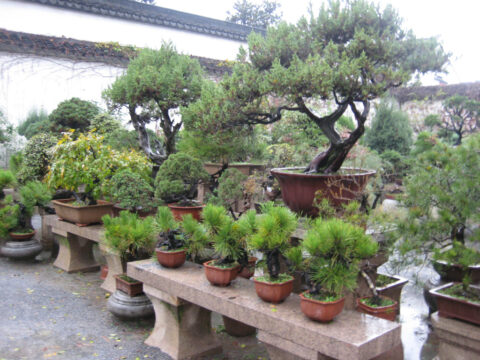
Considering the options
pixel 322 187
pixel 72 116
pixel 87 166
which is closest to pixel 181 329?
pixel 322 187

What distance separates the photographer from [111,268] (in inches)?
174

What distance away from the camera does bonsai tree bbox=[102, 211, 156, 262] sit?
3676 mm

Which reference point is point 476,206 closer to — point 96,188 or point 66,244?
point 96,188

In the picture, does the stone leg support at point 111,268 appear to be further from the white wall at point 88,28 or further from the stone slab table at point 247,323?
the white wall at point 88,28

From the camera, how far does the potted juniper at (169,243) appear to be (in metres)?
3.25

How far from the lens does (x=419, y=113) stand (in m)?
11.2

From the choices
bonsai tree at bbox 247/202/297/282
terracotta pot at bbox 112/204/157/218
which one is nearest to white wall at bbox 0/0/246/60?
terracotta pot at bbox 112/204/157/218

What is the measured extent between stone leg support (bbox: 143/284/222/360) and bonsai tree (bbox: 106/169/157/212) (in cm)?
124

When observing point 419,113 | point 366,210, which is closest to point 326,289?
point 366,210

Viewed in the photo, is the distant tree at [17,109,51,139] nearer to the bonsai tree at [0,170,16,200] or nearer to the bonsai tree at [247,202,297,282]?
the bonsai tree at [0,170,16,200]

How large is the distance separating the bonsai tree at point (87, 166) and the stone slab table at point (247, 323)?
1710 millimetres

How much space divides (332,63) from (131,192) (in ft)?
7.47

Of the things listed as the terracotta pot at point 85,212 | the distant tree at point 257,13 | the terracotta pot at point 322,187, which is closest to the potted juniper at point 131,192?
the terracotta pot at point 85,212

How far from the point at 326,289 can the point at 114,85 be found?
167 inches
